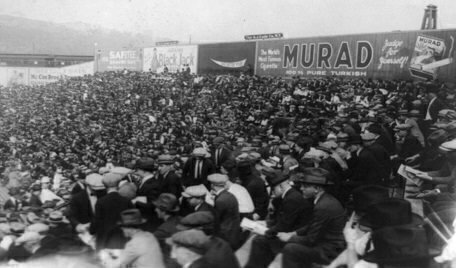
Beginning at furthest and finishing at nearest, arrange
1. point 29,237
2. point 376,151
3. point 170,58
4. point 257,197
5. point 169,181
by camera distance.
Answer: point 170,58 → point 376,151 → point 169,181 → point 257,197 → point 29,237

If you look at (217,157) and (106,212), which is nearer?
(106,212)

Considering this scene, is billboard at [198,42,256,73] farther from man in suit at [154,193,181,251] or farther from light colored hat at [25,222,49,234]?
light colored hat at [25,222,49,234]

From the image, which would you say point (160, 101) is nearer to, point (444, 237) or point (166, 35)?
point (166, 35)

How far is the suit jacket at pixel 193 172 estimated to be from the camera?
5.47 m

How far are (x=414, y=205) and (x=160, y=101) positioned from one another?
28.4 ft

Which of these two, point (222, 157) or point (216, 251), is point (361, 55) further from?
point (216, 251)

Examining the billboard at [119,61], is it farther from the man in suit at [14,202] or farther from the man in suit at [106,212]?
the man in suit at [106,212]

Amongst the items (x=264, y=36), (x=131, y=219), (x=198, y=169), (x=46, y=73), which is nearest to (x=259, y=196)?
(x=131, y=219)

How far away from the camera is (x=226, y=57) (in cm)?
1712

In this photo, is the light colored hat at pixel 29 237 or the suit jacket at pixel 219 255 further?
the light colored hat at pixel 29 237

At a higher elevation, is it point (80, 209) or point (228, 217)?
point (228, 217)

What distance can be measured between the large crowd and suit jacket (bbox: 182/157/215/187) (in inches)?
0.6

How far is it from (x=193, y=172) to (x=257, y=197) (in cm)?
154

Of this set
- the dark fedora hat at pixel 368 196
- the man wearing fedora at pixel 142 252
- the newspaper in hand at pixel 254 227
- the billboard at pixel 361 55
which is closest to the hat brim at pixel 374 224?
the dark fedora hat at pixel 368 196
